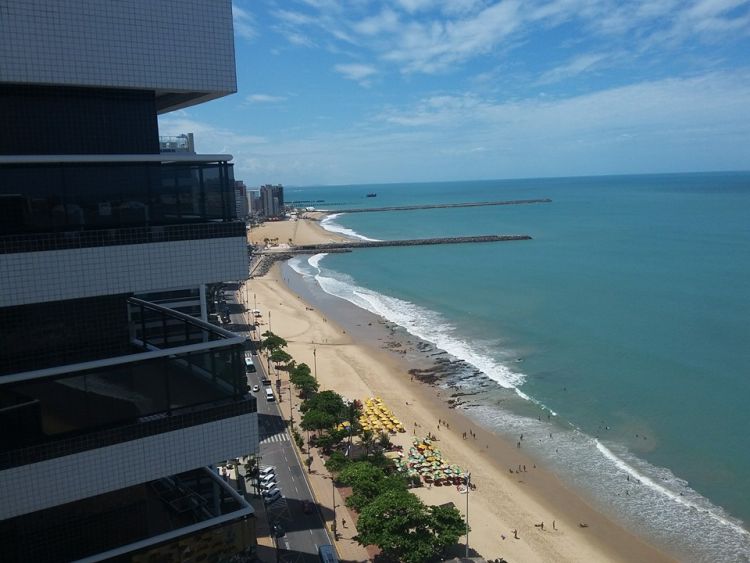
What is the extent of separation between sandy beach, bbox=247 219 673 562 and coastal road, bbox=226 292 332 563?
3.96 ft

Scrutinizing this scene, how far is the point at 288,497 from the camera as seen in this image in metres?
27.5

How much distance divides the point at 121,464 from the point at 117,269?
2.78 m

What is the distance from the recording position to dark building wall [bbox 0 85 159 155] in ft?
28.2

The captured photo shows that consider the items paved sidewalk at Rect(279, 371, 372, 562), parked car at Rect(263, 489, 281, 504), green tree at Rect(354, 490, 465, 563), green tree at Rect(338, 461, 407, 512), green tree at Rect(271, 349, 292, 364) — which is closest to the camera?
green tree at Rect(354, 490, 465, 563)

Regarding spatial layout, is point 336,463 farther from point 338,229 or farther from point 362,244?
point 338,229

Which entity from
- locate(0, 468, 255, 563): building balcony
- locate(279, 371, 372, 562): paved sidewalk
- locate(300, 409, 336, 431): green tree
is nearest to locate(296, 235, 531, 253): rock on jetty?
locate(300, 409, 336, 431): green tree

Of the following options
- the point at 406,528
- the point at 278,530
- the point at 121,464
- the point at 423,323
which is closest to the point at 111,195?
the point at 121,464

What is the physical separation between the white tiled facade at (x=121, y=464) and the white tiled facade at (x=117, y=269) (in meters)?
2.22

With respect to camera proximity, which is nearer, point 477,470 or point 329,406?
point 477,470

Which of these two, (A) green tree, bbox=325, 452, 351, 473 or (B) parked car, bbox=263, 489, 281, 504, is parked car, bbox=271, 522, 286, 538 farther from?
(A) green tree, bbox=325, 452, 351, 473

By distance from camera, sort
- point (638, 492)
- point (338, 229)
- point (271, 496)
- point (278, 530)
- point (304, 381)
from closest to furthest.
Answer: point (278, 530)
point (271, 496)
point (638, 492)
point (304, 381)
point (338, 229)

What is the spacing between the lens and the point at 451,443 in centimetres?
3572

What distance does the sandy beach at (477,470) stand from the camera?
26.0m

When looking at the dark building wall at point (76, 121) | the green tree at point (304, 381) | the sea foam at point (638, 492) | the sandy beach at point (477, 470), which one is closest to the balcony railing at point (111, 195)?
the dark building wall at point (76, 121)
